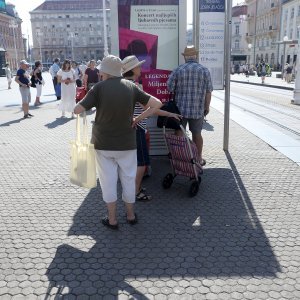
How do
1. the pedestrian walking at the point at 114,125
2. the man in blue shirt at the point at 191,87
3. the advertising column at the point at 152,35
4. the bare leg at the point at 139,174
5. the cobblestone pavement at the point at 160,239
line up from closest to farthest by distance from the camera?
the cobblestone pavement at the point at 160,239, the pedestrian walking at the point at 114,125, the bare leg at the point at 139,174, the man in blue shirt at the point at 191,87, the advertising column at the point at 152,35

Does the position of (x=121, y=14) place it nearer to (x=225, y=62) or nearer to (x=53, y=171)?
(x=225, y=62)

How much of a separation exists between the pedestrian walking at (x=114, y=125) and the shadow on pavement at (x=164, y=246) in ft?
1.26

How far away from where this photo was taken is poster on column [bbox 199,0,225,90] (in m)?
6.94

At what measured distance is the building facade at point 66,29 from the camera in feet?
412

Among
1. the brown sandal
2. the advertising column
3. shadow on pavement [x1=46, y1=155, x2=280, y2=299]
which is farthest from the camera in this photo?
the advertising column

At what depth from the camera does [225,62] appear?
686 cm

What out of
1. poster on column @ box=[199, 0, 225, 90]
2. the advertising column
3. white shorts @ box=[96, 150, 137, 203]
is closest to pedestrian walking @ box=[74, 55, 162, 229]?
white shorts @ box=[96, 150, 137, 203]

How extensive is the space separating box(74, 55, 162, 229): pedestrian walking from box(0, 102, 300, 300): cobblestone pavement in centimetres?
52

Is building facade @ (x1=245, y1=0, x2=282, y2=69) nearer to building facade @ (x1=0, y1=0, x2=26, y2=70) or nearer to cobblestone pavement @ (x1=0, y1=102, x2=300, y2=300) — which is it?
building facade @ (x1=0, y1=0, x2=26, y2=70)

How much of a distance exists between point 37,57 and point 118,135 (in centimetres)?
13593

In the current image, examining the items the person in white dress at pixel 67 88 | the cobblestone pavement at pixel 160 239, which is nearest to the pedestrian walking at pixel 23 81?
the person in white dress at pixel 67 88

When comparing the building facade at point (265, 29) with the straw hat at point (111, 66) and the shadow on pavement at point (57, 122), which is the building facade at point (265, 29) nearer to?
the shadow on pavement at point (57, 122)

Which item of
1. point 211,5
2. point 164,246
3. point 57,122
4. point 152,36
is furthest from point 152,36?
point 57,122

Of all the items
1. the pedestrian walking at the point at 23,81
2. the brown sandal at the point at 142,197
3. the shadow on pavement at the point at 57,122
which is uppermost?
the pedestrian walking at the point at 23,81
